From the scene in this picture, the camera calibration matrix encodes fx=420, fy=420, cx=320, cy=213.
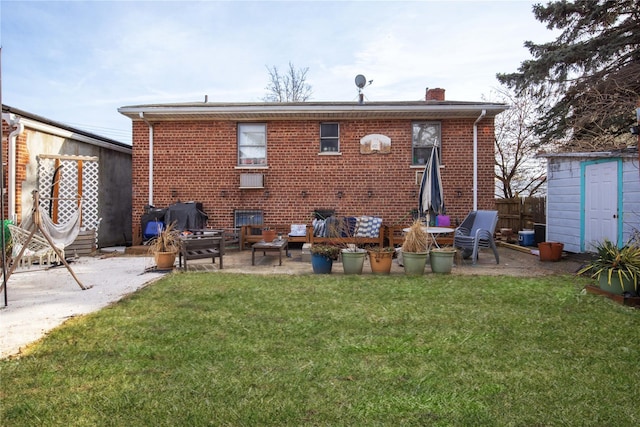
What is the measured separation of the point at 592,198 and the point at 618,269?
473 cm

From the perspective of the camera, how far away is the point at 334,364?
323 centimetres

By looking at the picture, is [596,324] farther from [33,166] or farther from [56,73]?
[56,73]

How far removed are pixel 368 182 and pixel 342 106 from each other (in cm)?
216

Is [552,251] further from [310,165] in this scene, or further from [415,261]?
[310,165]

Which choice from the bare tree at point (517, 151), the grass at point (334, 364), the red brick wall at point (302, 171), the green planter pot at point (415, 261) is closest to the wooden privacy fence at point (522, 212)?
the red brick wall at point (302, 171)

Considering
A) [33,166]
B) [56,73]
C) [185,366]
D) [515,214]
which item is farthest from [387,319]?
[56,73]

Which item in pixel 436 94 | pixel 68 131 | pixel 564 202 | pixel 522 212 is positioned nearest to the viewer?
pixel 564 202

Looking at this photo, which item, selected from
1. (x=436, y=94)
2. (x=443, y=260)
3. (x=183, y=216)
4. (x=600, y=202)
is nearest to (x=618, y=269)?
(x=443, y=260)

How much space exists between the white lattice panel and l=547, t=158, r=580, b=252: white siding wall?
1162 cm

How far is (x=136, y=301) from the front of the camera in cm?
523

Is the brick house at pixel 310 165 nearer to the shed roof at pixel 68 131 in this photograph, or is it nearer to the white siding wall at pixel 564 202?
the shed roof at pixel 68 131

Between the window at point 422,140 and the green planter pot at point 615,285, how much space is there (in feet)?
21.4

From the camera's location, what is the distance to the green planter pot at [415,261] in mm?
7059

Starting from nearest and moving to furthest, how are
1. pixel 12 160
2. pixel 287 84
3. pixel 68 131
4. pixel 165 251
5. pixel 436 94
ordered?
pixel 165 251
pixel 12 160
pixel 68 131
pixel 436 94
pixel 287 84
